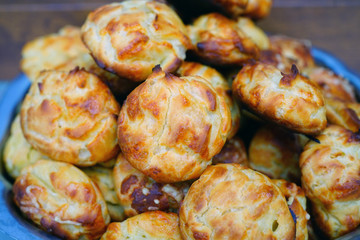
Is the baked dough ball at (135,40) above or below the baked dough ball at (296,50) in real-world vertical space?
above

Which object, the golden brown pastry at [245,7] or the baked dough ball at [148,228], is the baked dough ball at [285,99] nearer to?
the golden brown pastry at [245,7]

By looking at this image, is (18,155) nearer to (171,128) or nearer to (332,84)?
(171,128)

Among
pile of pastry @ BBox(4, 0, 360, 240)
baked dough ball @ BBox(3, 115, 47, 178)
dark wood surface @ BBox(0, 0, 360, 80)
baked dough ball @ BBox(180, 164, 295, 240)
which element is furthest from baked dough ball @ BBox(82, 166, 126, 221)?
dark wood surface @ BBox(0, 0, 360, 80)

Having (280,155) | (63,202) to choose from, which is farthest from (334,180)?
A: (63,202)

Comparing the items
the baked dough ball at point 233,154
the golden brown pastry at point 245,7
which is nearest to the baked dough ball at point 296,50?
the golden brown pastry at point 245,7

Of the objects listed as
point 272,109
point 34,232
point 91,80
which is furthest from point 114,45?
point 34,232

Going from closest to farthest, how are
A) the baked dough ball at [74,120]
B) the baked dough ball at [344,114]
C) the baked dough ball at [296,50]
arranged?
1. the baked dough ball at [74,120]
2. the baked dough ball at [344,114]
3. the baked dough ball at [296,50]

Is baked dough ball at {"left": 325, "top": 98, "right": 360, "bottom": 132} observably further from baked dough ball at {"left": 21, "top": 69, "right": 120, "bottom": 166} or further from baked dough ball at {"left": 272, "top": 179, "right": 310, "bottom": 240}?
baked dough ball at {"left": 21, "top": 69, "right": 120, "bottom": 166}
